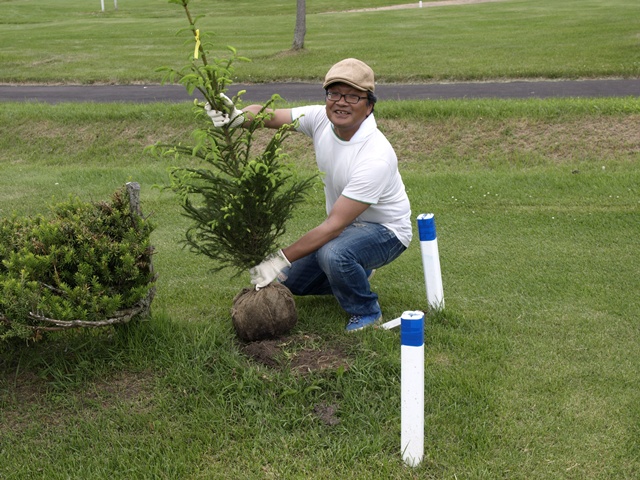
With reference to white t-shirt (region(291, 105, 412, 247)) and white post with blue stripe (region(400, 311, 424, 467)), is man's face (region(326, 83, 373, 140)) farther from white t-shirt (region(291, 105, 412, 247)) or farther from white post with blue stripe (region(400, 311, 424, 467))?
white post with blue stripe (region(400, 311, 424, 467))

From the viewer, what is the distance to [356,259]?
5.08 m

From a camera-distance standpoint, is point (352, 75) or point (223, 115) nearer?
point (223, 115)

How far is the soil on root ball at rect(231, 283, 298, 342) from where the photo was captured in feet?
15.4

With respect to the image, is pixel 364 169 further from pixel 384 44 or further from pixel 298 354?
pixel 384 44

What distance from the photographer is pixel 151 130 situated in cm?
1270

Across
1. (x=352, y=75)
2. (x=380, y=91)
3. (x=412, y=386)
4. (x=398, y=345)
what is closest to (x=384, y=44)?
(x=380, y=91)

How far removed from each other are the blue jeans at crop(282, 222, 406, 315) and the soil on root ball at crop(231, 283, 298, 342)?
1.23 ft

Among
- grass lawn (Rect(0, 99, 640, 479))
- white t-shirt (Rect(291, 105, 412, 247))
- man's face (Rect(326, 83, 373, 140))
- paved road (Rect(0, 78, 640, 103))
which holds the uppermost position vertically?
man's face (Rect(326, 83, 373, 140))

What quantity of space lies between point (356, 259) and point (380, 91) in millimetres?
10729

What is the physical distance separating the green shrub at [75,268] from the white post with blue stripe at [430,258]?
177 cm

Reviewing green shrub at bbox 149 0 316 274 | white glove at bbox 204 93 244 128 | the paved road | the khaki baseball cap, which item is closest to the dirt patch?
green shrub at bbox 149 0 316 274

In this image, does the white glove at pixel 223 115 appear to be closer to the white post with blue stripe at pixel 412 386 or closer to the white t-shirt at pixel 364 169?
the white t-shirt at pixel 364 169

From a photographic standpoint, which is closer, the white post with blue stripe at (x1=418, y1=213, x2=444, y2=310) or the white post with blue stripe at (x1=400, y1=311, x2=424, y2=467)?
the white post with blue stripe at (x1=400, y1=311, x2=424, y2=467)

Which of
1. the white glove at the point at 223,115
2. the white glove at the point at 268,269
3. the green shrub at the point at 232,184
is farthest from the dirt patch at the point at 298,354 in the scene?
the white glove at the point at 223,115
